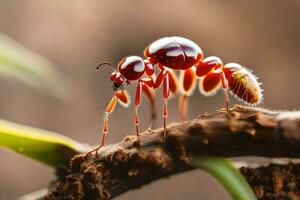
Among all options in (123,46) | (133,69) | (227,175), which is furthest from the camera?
(123,46)

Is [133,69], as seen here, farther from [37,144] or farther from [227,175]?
[227,175]

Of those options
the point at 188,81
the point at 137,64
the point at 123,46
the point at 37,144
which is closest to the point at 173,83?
the point at 188,81

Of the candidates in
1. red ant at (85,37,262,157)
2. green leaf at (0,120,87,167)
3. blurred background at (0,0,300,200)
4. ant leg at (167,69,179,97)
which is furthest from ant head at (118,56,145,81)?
blurred background at (0,0,300,200)

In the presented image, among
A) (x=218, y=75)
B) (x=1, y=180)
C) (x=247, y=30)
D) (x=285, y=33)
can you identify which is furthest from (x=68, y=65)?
(x=218, y=75)

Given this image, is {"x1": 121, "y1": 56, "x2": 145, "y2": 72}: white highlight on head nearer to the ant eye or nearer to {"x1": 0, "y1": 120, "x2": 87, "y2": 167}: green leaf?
the ant eye

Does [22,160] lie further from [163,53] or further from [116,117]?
[163,53]

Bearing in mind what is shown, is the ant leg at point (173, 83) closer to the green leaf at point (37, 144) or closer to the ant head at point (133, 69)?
the ant head at point (133, 69)
